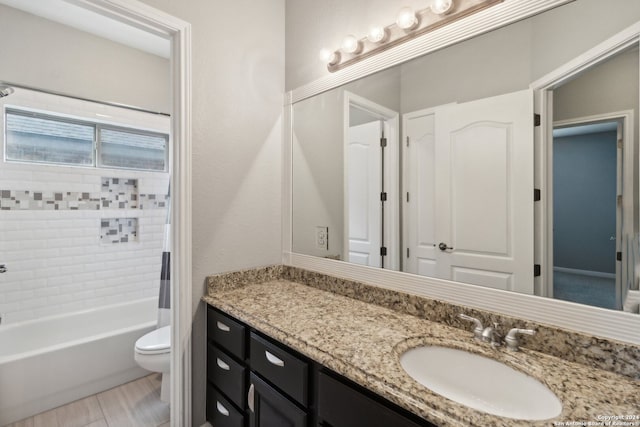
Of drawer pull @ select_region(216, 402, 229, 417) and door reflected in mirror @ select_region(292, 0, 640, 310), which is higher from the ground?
door reflected in mirror @ select_region(292, 0, 640, 310)

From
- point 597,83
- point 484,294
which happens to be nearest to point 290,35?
point 597,83

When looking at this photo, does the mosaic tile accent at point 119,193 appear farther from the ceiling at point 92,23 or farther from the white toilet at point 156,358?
the white toilet at point 156,358

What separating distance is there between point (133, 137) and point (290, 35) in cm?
185

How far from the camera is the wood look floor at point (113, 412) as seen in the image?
1740 millimetres

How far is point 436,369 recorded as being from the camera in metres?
0.99

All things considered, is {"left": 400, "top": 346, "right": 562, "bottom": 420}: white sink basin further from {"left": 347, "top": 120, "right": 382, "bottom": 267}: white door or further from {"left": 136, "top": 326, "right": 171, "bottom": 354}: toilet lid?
{"left": 136, "top": 326, "right": 171, "bottom": 354}: toilet lid

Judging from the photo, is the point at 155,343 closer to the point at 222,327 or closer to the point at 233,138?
the point at 222,327

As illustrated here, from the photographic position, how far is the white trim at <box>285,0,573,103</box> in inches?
39.9

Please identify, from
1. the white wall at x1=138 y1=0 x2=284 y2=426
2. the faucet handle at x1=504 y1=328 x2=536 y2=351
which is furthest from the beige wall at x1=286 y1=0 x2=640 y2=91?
the faucet handle at x1=504 y1=328 x2=536 y2=351

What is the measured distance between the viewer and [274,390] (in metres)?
1.13

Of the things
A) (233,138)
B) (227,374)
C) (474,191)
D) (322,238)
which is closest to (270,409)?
(227,374)

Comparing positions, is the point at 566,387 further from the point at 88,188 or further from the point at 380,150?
the point at 88,188

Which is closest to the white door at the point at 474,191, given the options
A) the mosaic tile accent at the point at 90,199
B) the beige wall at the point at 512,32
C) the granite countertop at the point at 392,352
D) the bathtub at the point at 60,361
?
the beige wall at the point at 512,32

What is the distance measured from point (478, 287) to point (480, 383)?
33 cm
